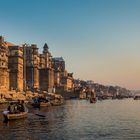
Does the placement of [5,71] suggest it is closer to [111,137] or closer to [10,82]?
[10,82]

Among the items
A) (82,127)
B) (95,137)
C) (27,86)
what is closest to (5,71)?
(27,86)

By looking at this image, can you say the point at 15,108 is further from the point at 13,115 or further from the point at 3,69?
the point at 3,69

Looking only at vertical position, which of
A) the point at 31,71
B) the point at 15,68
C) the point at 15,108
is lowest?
the point at 15,108

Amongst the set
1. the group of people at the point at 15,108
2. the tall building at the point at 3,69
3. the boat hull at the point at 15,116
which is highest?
the tall building at the point at 3,69

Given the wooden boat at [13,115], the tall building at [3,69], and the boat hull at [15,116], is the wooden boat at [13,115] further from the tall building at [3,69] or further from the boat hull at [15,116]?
the tall building at [3,69]

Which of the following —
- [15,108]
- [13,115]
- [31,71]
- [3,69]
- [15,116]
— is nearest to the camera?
[13,115]

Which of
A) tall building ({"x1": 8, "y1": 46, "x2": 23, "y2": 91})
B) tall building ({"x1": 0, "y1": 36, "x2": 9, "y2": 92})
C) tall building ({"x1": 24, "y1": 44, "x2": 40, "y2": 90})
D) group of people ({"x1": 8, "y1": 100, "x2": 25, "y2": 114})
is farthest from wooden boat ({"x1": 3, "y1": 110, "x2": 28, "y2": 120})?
tall building ({"x1": 24, "y1": 44, "x2": 40, "y2": 90})

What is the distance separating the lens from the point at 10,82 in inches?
6467

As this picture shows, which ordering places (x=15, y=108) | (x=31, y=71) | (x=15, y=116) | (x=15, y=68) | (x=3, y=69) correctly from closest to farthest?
(x=15, y=116), (x=15, y=108), (x=3, y=69), (x=15, y=68), (x=31, y=71)

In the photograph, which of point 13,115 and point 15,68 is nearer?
point 13,115

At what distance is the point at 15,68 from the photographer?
551ft

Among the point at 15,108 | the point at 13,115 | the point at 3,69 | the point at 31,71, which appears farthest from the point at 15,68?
the point at 13,115

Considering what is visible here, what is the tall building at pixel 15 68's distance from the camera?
538 feet

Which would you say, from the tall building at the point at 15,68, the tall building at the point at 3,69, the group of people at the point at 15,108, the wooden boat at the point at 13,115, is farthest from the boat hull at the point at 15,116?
the tall building at the point at 15,68
